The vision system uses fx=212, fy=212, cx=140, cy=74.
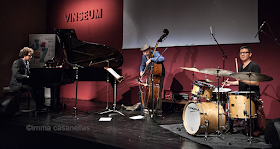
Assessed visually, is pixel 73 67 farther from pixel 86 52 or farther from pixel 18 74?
pixel 18 74

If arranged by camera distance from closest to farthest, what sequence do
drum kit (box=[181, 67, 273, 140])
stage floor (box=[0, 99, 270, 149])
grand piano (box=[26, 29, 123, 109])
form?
stage floor (box=[0, 99, 270, 149]) → drum kit (box=[181, 67, 273, 140]) → grand piano (box=[26, 29, 123, 109])

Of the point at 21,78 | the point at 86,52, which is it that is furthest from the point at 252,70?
the point at 21,78

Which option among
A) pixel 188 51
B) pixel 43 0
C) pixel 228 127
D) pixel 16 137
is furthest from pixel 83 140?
Answer: pixel 43 0

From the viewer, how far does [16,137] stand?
9.64 ft

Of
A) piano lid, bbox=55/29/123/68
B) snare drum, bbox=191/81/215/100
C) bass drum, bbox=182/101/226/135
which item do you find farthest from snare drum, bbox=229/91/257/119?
piano lid, bbox=55/29/123/68

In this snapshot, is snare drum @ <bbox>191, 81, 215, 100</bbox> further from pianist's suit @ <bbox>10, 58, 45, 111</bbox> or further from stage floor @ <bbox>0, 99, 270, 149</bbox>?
pianist's suit @ <bbox>10, 58, 45, 111</bbox>

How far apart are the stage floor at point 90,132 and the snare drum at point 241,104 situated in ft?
1.60

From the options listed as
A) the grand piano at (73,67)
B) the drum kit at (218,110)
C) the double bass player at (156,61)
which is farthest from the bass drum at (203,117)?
the grand piano at (73,67)

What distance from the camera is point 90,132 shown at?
3256 mm

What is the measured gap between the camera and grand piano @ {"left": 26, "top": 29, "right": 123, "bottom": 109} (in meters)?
4.31

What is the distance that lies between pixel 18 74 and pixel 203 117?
3.70m

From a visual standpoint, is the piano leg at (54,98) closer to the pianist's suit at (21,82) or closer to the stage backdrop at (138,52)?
the pianist's suit at (21,82)

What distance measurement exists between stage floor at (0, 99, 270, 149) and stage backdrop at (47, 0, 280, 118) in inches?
58.7

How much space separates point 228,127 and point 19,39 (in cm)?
704
